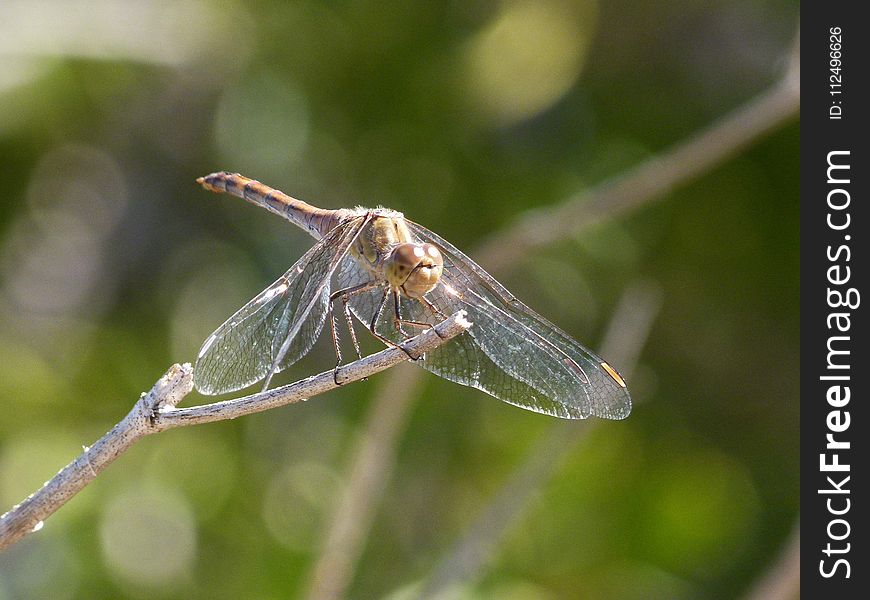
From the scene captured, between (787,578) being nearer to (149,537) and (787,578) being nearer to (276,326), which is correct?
(276,326)

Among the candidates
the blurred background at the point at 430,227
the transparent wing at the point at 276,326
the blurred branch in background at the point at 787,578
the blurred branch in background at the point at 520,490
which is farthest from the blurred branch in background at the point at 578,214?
the blurred branch in background at the point at 787,578

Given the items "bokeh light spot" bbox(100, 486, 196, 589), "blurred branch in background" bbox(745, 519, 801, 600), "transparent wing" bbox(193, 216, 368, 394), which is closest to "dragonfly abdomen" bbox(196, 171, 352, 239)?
"transparent wing" bbox(193, 216, 368, 394)

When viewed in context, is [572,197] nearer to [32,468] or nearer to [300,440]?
[300,440]

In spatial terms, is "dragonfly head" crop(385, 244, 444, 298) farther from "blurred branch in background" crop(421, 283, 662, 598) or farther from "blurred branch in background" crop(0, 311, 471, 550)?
"blurred branch in background" crop(421, 283, 662, 598)

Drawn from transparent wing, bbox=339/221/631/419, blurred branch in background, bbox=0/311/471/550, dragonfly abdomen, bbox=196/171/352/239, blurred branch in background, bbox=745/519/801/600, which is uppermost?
dragonfly abdomen, bbox=196/171/352/239

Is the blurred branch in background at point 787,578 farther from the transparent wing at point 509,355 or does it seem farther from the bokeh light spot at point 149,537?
the bokeh light spot at point 149,537

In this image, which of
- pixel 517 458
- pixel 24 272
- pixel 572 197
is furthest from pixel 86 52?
pixel 517 458
